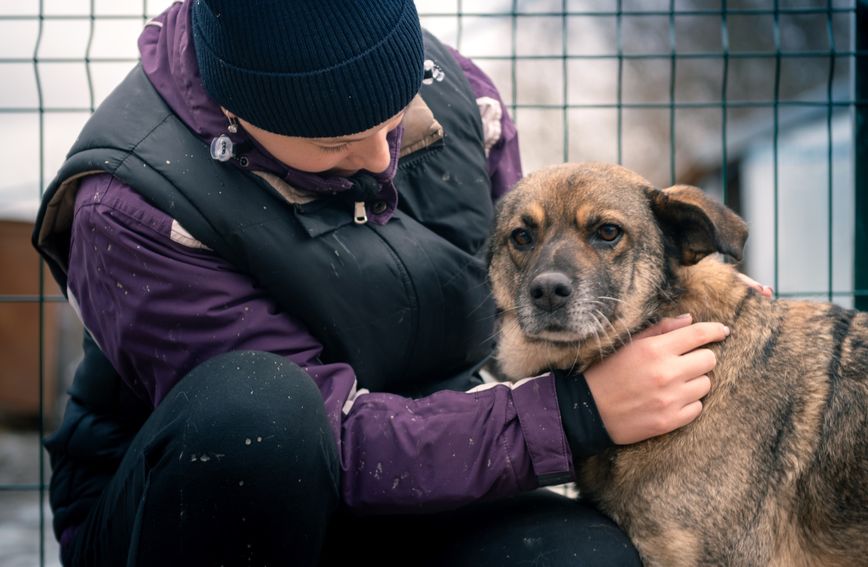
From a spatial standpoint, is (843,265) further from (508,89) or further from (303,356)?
(303,356)

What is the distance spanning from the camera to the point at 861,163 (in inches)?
173

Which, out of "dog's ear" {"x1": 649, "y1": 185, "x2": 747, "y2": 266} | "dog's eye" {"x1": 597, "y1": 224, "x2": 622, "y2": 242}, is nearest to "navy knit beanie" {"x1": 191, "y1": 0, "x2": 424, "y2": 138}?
"dog's eye" {"x1": 597, "y1": 224, "x2": 622, "y2": 242}

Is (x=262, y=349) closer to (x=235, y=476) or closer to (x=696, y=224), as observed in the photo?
(x=235, y=476)

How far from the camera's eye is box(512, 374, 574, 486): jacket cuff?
245cm

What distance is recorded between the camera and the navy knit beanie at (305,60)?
2338mm

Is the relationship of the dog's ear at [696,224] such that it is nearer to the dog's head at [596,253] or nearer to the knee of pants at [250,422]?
the dog's head at [596,253]

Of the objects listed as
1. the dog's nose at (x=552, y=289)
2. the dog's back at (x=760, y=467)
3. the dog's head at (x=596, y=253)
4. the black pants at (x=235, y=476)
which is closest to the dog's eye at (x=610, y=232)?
the dog's head at (x=596, y=253)

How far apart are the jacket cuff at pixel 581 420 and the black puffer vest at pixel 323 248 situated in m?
0.52

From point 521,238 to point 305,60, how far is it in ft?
3.11

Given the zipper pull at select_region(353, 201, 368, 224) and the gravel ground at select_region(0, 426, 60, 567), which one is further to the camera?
the gravel ground at select_region(0, 426, 60, 567)

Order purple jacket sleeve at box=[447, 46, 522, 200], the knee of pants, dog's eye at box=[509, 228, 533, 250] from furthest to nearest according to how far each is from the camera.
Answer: purple jacket sleeve at box=[447, 46, 522, 200] → dog's eye at box=[509, 228, 533, 250] → the knee of pants

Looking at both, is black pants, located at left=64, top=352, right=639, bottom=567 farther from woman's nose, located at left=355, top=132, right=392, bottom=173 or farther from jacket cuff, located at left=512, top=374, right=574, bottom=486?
woman's nose, located at left=355, top=132, right=392, bottom=173

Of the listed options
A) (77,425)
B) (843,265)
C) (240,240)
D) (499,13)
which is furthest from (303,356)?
(843,265)

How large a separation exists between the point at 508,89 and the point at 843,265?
135 inches
